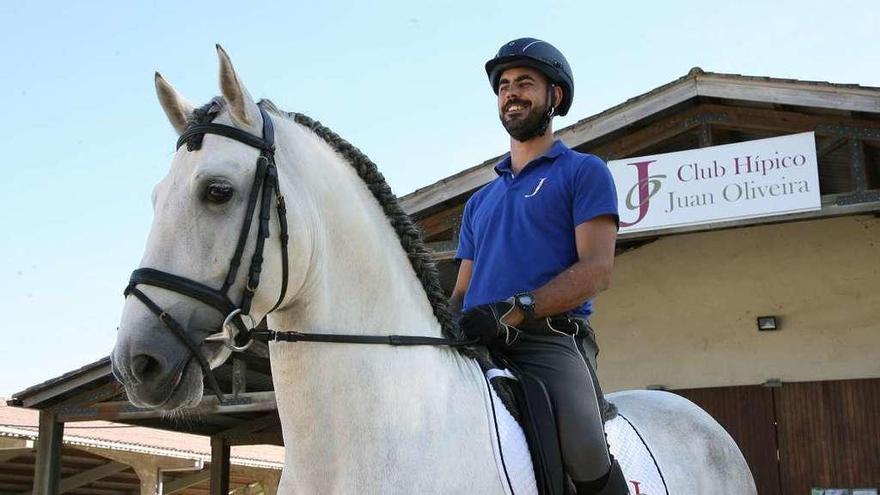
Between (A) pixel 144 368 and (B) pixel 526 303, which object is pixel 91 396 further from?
(A) pixel 144 368

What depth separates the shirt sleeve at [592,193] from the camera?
3.37m

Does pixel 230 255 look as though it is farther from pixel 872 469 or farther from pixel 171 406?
pixel 872 469

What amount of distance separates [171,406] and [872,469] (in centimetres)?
914

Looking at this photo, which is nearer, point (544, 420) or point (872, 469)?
point (544, 420)

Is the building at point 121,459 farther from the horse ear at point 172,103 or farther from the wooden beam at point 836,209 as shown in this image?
the horse ear at point 172,103

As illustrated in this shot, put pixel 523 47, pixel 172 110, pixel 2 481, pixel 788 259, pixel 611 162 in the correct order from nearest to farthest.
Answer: pixel 172 110, pixel 523 47, pixel 611 162, pixel 788 259, pixel 2 481

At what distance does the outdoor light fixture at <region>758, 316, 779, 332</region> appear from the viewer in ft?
34.9

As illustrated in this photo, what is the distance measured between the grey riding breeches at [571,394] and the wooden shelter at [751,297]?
587cm

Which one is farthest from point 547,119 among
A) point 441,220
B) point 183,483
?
point 183,483

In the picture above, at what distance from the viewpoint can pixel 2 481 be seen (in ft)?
63.7

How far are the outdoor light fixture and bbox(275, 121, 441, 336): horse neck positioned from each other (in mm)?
8206

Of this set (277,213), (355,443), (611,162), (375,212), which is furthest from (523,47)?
(611,162)

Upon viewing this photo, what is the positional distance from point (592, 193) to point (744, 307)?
8.00 m

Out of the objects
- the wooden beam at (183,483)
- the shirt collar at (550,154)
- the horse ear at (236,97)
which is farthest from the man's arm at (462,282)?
the wooden beam at (183,483)
